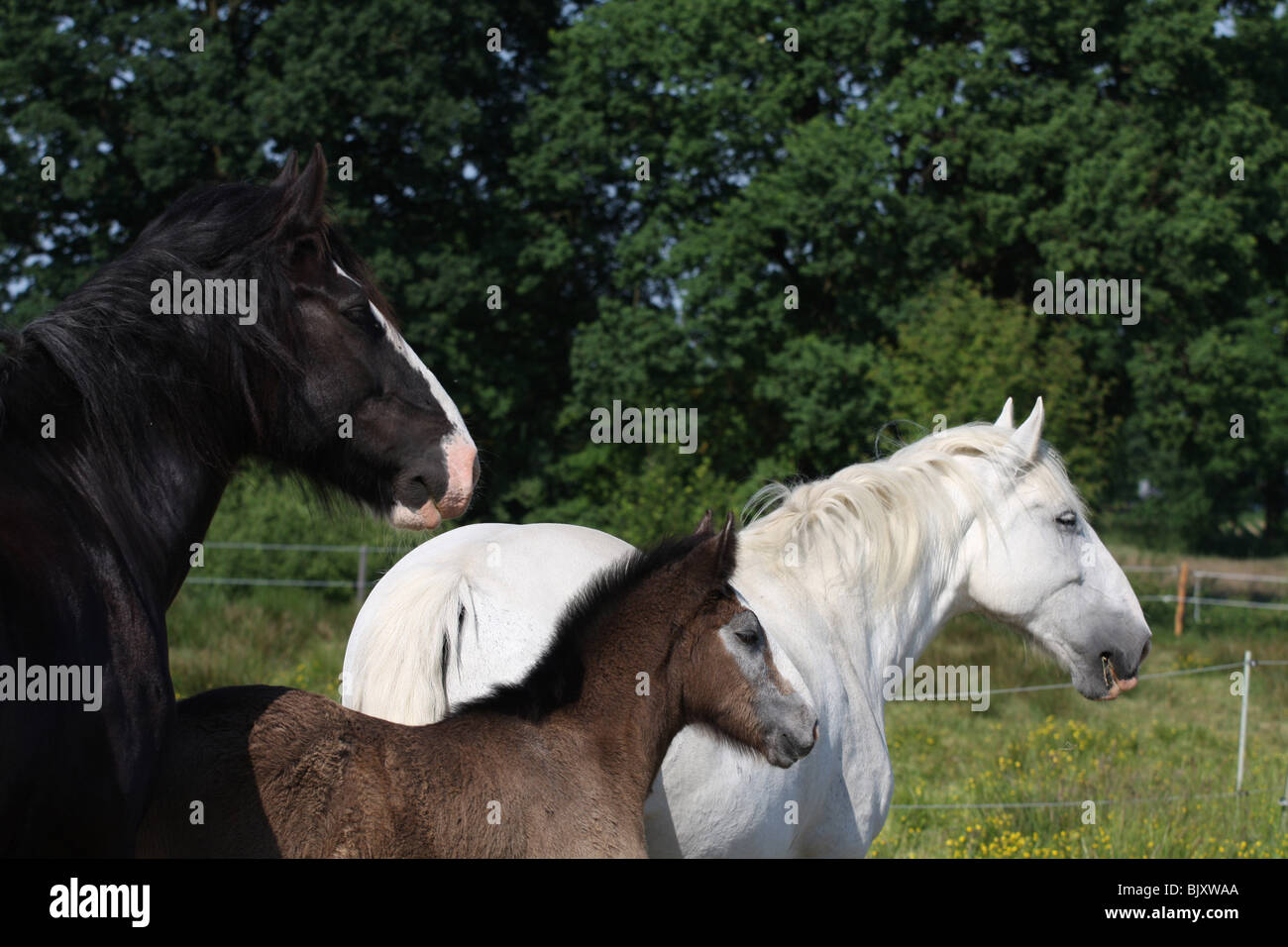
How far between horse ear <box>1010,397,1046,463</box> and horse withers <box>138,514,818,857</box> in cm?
183

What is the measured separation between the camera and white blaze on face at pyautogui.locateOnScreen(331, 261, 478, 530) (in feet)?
10.4

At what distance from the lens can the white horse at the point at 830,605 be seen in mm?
4312

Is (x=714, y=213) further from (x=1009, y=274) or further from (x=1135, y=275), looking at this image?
(x=1135, y=275)

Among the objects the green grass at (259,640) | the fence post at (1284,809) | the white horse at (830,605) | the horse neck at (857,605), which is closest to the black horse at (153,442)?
the white horse at (830,605)

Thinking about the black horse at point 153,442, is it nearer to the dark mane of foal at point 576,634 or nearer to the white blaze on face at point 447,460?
the white blaze on face at point 447,460

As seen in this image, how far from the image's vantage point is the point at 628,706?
12.3ft

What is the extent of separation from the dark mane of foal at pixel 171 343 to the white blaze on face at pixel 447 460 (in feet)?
0.75

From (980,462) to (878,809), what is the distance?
152 centimetres

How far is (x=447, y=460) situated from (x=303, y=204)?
73 cm

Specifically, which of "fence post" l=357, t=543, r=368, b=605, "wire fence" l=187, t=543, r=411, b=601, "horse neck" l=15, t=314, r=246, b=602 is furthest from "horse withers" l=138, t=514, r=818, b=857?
"fence post" l=357, t=543, r=368, b=605

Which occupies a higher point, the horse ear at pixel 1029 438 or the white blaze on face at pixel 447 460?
the horse ear at pixel 1029 438

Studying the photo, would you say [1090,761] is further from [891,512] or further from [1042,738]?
[891,512]

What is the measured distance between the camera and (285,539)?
1841 centimetres

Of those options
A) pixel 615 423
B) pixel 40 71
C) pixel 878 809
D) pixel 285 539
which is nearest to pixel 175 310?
pixel 878 809
